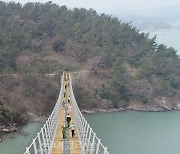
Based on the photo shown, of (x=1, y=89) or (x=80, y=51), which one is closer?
(x=1, y=89)

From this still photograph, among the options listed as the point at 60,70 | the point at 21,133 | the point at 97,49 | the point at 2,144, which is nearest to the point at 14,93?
the point at 60,70

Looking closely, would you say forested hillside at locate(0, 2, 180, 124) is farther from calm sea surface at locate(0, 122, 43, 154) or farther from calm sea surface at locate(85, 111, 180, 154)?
calm sea surface at locate(85, 111, 180, 154)

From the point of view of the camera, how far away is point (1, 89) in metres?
26.9

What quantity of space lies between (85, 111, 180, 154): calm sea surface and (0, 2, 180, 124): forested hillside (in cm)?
271

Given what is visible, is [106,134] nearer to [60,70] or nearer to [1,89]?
[1,89]

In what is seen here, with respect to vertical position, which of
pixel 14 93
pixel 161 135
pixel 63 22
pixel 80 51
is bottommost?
pixel 161 135

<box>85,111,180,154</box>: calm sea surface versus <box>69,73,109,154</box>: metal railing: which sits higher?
<box>69,73,109,154</box>: metal railing

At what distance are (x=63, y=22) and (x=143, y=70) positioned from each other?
481 inches

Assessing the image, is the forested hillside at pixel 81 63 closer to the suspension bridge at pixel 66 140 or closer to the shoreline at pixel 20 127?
the shoreline at pixel 20 127

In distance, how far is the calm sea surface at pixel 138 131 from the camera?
19484 millimetres

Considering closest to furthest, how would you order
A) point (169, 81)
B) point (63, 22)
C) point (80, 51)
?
point (169, 81) < point (80, 51) < point (63, 22)

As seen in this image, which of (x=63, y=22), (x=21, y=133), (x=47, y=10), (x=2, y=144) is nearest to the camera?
(x=2, y=144)

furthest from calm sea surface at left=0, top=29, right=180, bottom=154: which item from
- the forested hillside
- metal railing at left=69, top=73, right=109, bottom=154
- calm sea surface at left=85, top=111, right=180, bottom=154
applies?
metal railing at left=69, top=73, right=109, bottom=154

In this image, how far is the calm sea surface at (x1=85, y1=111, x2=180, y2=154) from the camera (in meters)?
19.5
